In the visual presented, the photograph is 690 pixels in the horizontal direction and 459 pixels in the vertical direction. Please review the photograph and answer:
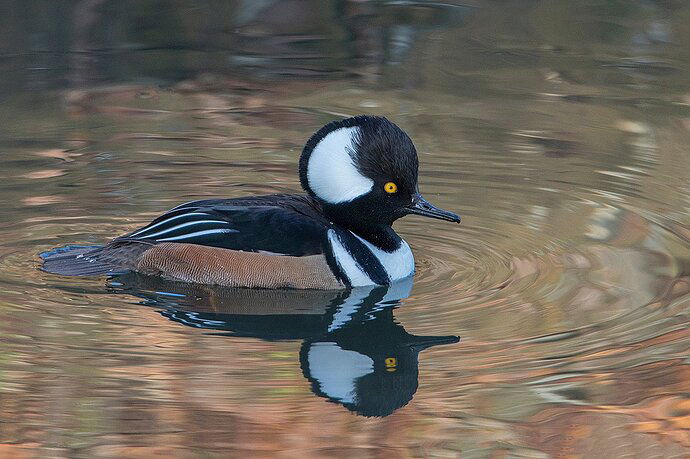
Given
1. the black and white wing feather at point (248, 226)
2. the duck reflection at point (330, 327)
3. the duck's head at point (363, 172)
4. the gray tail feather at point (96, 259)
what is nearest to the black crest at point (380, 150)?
the duck's head at point (363, 172)

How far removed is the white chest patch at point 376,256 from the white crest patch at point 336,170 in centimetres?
25

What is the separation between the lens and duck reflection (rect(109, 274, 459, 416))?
6.54 metres

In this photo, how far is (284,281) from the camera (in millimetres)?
7762

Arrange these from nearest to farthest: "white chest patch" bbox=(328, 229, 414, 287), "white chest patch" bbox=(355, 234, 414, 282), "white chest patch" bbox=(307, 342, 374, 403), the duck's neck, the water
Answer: the water → "white chest patch" bbox=(307, 342, 374, 403) → "white chest patch" bbox=(328, 229, 414, 287) → "white chest patch" bbox=(355, 234, 414, 282) → the duck's neck

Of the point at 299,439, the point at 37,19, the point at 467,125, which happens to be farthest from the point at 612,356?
the point at 37,19

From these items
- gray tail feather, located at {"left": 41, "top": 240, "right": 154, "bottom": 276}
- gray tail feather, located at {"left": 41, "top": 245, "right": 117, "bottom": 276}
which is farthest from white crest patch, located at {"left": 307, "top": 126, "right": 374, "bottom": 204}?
gray tail feather, located at {"left": 41, "top": 245, "right": 117, "bottom": 276}

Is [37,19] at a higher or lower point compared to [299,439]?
higher

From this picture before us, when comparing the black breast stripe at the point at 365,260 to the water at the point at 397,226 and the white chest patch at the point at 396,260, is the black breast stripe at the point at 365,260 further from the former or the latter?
the water at the point at 397,226

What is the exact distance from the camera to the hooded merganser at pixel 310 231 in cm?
773

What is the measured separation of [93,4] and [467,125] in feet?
17.0

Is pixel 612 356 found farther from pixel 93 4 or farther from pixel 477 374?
pixel 93 4

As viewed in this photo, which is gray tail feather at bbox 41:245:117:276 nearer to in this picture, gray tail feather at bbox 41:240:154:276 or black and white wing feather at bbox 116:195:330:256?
gray tail feather at bbox 41:240:154:276

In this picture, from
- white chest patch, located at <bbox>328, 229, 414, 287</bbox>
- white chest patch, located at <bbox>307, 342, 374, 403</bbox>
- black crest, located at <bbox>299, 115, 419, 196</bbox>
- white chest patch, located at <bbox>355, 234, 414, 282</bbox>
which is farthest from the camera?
white chest patch, located at <bbox>355, 234, 414, 282</bbox>

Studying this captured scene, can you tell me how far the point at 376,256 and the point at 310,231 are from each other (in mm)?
488
